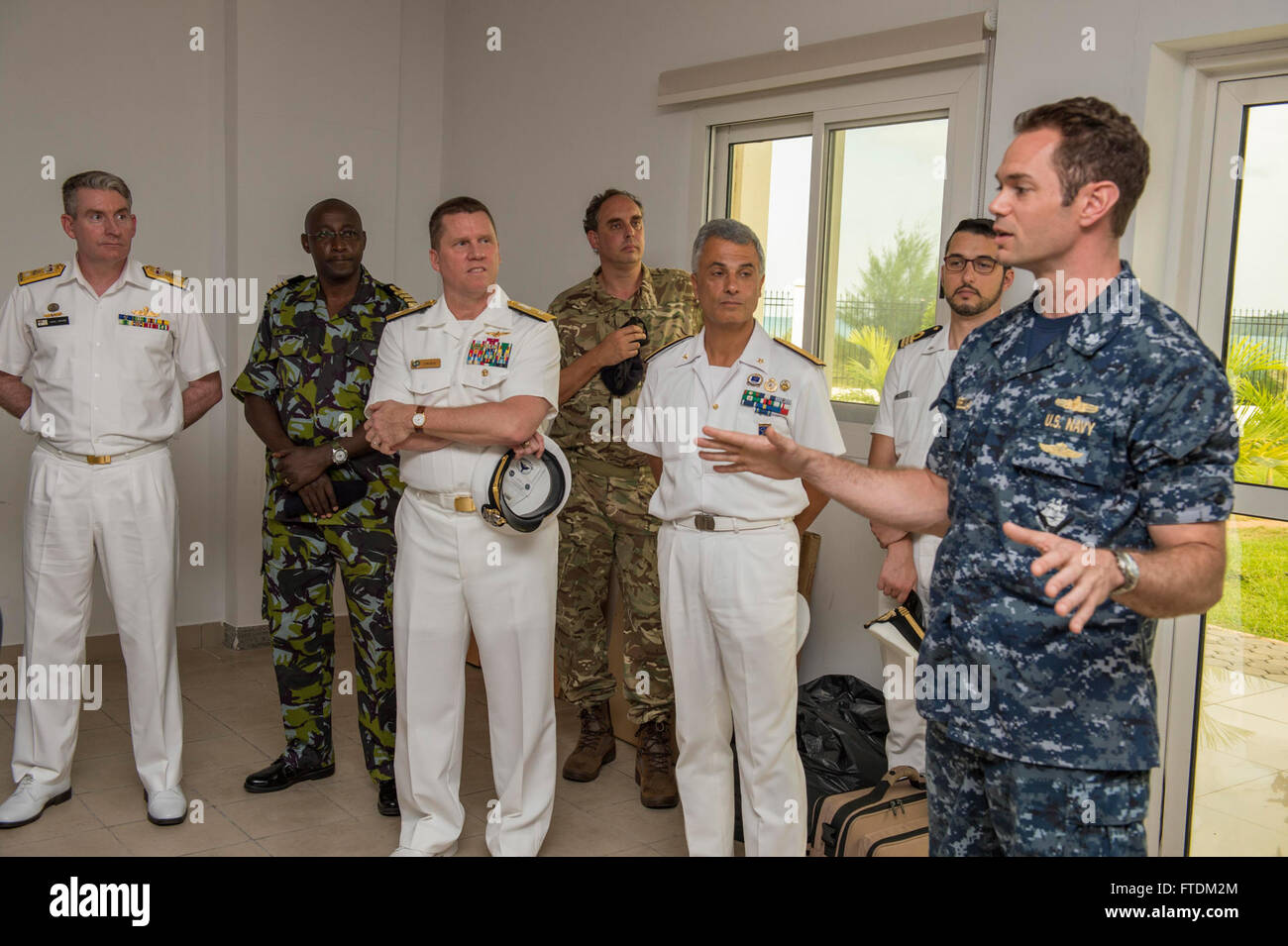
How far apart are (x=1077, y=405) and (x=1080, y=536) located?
7.6 inches

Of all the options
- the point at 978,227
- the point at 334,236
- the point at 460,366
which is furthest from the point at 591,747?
the point at 978,227

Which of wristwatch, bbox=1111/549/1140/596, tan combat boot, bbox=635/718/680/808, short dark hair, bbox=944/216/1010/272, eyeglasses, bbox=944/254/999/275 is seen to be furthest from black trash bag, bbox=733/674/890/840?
wristwatch, bbox=1111/549/1140/596

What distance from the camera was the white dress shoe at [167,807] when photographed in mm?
3363

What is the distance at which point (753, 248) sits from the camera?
2.93 metres

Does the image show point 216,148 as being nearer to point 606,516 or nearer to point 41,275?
point 41,275

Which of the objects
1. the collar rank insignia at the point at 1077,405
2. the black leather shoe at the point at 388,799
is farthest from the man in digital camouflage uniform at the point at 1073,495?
the black leather shoe at the point at 388,799

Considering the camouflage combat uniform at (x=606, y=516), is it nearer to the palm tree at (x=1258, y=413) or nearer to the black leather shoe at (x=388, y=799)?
the black leather shoe at (x=388, y=799)

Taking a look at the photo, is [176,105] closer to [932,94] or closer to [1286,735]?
[932,94]

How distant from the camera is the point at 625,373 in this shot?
3826mm

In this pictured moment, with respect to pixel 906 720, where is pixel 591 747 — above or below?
below

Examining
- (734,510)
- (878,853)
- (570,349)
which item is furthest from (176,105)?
(878,853)

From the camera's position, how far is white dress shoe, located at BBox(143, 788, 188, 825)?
3.36m

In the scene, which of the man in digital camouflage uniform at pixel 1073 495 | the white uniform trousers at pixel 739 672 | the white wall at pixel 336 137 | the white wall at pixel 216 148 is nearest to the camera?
the man in digital camouflage uniform at pixel 1073 495

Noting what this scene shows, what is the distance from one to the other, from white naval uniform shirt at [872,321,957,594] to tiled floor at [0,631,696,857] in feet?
3.88
